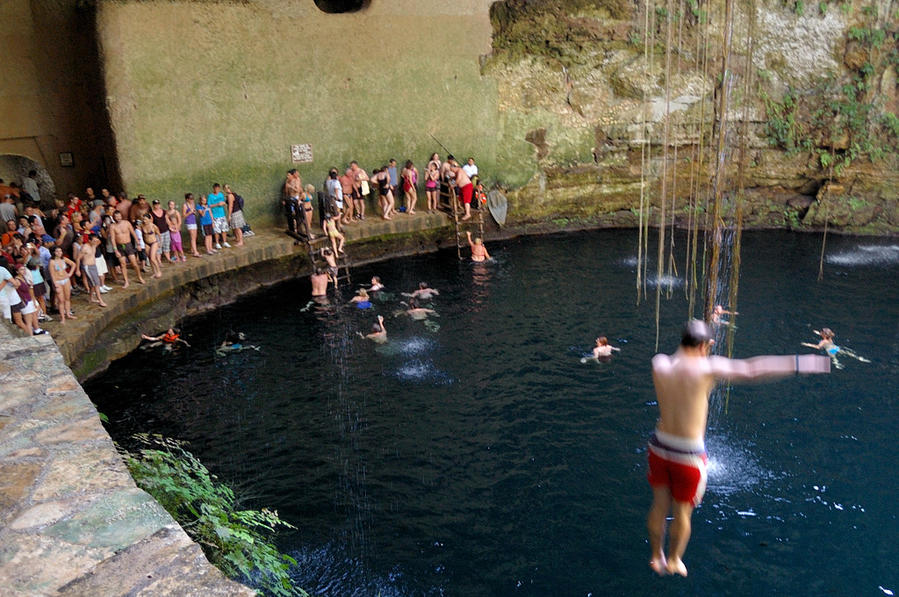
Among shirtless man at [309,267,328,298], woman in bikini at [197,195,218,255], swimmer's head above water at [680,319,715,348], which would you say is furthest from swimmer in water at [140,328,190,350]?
swimmer's head above water at [680,319,715,348]

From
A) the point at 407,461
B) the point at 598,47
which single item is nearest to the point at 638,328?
the point at 407,461

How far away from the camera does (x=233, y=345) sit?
11.2 m

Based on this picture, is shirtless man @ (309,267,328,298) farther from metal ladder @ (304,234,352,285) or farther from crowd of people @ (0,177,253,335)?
crowd of people @ (0,177,253,335)

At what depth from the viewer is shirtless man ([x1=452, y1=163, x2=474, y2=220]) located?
1664 centimetres

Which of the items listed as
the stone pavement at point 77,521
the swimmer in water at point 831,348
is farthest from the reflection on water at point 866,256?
the stone pavement at point 77,521

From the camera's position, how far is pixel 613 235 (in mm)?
17531

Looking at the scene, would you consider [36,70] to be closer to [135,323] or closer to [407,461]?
[135,323]

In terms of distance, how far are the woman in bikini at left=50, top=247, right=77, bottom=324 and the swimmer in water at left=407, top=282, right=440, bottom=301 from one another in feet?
18.0

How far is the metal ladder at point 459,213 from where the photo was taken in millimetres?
16531

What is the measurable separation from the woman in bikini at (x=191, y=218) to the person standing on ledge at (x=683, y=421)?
1084 centimetres

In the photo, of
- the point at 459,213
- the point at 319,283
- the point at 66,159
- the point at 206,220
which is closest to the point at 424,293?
the point at 319,283

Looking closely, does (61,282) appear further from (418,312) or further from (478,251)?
(478,251)

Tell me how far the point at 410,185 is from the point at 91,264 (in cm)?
738

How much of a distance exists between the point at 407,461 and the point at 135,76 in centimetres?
922
